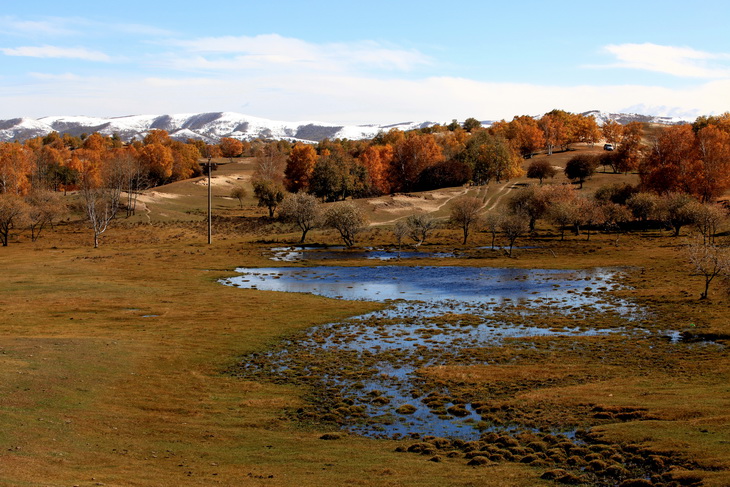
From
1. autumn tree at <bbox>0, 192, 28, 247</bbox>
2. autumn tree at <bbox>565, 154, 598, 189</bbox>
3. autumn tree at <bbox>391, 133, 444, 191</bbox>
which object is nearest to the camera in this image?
autumn tree at <bbox>0, 192, 28, 247</bbox>

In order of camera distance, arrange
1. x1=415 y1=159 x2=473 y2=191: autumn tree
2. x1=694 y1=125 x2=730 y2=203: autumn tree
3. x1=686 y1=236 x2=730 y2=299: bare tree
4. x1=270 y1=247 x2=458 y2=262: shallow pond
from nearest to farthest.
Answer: x1=686 y1=236 x2=730 y2=299: bare tree → x1=270 y1=247 x2=458 y2=262: shallow pond → x1=694 y1=125 x2=730 y2=203: autumn tree → x1=415 y1=159 x2=473 y2=191: autumn tree

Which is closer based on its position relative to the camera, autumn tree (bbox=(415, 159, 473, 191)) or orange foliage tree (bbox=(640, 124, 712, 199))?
orange foliage tree (bbox=(640, 124, 712, 199))

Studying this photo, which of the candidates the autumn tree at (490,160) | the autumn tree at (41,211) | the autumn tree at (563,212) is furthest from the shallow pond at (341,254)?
the autumn tree at (490,160)

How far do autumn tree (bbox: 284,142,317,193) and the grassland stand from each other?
→ 91572 millimetres

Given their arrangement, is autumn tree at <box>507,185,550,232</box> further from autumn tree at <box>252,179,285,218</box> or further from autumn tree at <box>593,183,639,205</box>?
autumn tree at <box>252,179,285,218</box>

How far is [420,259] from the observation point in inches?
3664

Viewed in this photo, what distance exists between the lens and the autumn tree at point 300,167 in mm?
162125

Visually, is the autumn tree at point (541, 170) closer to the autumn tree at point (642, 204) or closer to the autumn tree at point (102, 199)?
the autumn tree at point (642, 204)

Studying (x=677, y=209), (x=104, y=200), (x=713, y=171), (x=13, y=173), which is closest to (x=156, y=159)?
(x=13, y=173)

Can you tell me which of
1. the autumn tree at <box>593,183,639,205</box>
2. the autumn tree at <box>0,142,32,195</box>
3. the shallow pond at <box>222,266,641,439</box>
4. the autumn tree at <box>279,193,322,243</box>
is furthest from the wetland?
the autumn tree at <box>0,142,32,195</box>

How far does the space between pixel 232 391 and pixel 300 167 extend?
133687 millimetres

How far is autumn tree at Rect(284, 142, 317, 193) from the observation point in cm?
16212

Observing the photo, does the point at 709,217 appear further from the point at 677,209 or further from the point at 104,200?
the point at 104,200

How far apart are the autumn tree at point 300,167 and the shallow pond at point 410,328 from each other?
79385mm
